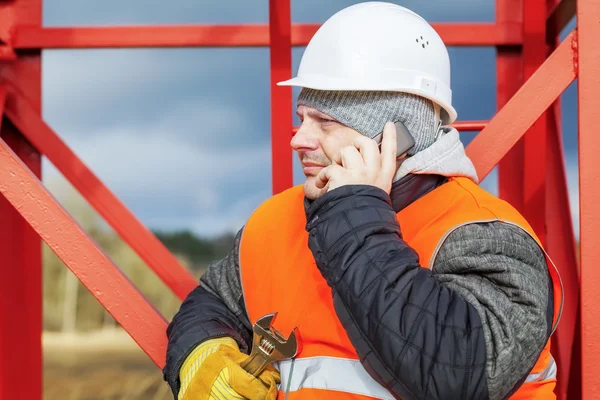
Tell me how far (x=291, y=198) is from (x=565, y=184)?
187 cm

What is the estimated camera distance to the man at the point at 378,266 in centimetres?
178

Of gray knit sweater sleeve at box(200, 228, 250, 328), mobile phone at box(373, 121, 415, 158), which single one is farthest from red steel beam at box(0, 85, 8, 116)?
mobile phone at box(373, 121, 415, 158)

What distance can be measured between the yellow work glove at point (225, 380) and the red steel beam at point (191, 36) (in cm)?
232

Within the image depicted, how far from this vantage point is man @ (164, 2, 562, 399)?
1.78 metres

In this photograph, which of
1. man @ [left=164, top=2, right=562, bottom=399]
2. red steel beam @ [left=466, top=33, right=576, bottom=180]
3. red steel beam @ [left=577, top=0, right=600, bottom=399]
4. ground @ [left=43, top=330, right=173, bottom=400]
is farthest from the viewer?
ground @ [left=43, top=330, right=173, bottom=400]

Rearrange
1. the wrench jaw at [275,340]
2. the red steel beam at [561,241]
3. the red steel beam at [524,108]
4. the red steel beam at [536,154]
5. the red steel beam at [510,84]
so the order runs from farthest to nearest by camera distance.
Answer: the red steel beam at [510,84], the red steel beam at [536,154], the red steel beam at [561,241], the red steel beam at [524,108], the wrench jaw at [275,340]

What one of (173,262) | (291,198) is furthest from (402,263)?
(173,262)

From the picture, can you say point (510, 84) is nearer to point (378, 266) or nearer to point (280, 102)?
point (280, 102)

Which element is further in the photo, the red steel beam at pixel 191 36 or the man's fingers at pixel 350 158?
the red steel beam at pixel 191 36

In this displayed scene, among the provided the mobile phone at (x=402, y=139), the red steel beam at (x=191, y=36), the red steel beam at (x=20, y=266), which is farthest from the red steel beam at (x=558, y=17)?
the red steel beam at (x=20, y=266)

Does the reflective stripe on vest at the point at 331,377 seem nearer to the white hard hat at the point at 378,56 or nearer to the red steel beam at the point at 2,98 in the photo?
the white hard hat at the point at 378,56

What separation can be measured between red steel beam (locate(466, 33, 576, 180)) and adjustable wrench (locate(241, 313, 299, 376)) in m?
1.11

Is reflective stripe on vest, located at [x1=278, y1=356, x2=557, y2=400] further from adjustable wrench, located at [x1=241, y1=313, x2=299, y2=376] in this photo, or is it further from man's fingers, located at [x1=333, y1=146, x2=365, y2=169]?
man's fingers, located at [x1=333, y1=146, x2=365, y2=169]

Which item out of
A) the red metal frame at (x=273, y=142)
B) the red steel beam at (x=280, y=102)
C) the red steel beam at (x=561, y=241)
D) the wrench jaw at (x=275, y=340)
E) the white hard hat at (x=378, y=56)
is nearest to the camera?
the wrench jaw at (x=275, y=340)
